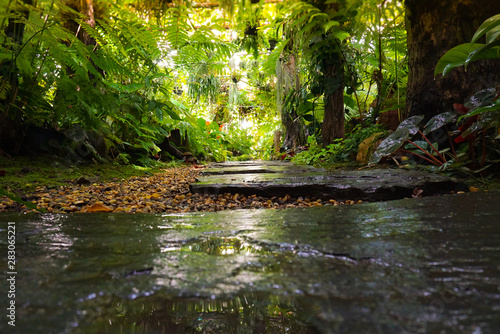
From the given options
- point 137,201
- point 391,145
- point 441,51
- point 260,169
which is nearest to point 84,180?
point 137,201

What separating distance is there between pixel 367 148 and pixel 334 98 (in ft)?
3.89

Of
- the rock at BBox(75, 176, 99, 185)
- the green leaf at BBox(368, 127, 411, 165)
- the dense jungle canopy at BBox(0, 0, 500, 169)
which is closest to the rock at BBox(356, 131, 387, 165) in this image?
the dense jungle canopy at BBox(0, 0, 500, 169)

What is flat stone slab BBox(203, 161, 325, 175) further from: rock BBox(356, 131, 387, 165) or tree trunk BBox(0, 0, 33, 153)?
tree trunk BBox(0, 0, 33, 153)

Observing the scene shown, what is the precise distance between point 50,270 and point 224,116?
12.4m

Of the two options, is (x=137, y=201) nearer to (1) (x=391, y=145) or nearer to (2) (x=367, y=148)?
(1) (x=391, y=145)

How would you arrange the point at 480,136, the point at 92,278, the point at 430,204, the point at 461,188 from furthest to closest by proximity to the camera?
the point at 480,136, the point at 461,188, the point at 430,204, the point at 92,278

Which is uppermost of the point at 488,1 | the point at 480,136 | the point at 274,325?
the point at 488,1

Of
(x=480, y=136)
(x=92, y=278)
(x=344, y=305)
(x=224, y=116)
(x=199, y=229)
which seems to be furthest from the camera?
(x=224, y=116)

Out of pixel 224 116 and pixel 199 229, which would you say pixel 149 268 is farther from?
pixel 224 116

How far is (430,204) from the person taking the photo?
45.4 inches

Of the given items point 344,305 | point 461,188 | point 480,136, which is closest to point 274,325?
point 344,305

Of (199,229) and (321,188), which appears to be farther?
(321,188)

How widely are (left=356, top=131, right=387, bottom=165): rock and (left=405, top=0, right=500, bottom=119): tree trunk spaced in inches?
15.9

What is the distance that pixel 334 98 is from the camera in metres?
4.07
